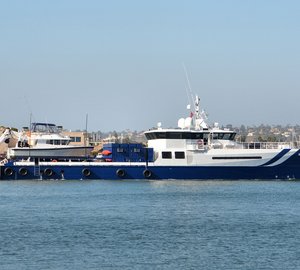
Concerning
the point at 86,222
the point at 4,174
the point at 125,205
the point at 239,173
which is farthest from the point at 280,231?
the point at 4,174

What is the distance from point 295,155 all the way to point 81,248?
140 feet

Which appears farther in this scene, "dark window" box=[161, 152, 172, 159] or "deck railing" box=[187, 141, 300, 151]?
"dark window" box=[161, 152, 172, 159]

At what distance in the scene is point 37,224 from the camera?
48.7 metres

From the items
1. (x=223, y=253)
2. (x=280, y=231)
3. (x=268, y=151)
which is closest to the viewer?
(x=223, y=253)

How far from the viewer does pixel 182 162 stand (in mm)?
79312

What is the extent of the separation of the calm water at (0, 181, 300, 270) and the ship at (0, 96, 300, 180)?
4.37 meters

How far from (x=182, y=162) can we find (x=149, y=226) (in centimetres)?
3149

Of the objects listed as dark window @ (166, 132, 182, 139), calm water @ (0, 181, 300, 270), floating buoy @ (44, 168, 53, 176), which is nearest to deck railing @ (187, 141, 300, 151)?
dark window @ (166, 132, 182, 139)

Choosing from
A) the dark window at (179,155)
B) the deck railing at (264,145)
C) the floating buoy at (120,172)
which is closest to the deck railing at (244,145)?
the deck railing at (264,145)

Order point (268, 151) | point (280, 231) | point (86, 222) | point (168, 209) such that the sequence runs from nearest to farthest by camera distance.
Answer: point (280, 231)
point (86, 222)
point (168, 209)
point (268, 151)

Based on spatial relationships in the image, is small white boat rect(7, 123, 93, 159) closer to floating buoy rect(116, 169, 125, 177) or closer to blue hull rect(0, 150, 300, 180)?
blue hull rect(0, 150, 300, 180)

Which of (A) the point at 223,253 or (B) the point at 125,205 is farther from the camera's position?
(B) the point at 125,205

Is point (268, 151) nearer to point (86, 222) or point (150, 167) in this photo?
point (150, 167)

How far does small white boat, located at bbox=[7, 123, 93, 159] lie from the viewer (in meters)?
84.2
